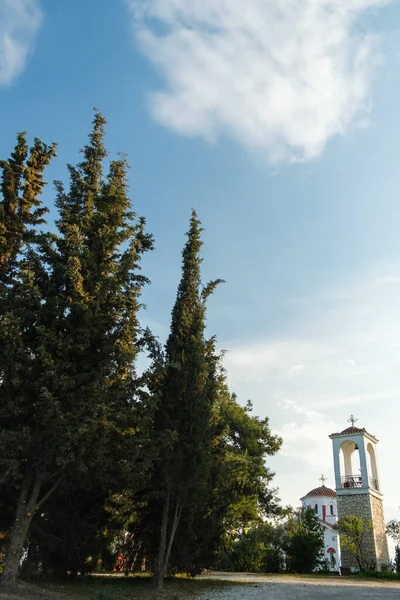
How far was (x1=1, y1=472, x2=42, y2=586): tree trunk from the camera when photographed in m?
9.70

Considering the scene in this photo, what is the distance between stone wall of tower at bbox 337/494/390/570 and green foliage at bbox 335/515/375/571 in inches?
Answer: 4.4

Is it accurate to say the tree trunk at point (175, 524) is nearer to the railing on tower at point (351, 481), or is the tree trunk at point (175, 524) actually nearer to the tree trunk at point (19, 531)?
the tree trunk at point (19, 531)

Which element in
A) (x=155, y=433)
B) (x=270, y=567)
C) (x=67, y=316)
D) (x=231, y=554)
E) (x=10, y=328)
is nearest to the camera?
(x=10, y=328)

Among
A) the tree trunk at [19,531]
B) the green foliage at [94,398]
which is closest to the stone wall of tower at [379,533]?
the green foliage at [94,398]

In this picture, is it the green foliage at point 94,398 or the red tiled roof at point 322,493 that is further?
the red tiled roof at point 322,493

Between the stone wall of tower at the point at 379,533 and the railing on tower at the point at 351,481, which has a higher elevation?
the railing on tower at the point at 351,481

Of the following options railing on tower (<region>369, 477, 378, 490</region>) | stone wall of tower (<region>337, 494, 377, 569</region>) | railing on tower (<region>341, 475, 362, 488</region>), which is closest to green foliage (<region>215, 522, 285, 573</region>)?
stone wall of tower (<region>337, 494, 377, 569</region>)

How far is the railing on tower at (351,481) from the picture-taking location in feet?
91.1

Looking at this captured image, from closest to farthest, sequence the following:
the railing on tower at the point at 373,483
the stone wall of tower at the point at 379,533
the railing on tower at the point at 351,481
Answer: the stone wall of tower at the point at 379,533 < the railing on tower at the point at 351,481 < the railing on tower at the point at 373,483

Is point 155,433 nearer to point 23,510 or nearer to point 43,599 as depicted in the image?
point 23,510

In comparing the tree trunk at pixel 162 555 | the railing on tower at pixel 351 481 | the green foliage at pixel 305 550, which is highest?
the railing on tower at pixel 351 481

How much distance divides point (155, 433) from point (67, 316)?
15.0 feet

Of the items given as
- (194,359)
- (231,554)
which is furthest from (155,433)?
(231,554)

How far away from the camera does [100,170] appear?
14.6 m
